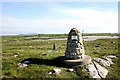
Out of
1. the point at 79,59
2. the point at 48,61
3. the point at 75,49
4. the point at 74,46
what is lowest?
the point at 48,61

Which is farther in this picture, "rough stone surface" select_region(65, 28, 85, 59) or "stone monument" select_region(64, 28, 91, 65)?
"rough stone surface" select_region(65, 28, 85, 59)

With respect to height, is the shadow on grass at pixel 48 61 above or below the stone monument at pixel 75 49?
below

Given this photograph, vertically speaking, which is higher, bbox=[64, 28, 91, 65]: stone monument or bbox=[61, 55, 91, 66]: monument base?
bbox=[64, 28, 91, 65]: stone monument

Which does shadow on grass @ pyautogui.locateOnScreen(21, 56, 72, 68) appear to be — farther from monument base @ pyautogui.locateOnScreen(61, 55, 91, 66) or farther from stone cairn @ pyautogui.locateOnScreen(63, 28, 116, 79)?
stone cairn @ pyautogui.locateOnScreen(63, 28, 116, 79)

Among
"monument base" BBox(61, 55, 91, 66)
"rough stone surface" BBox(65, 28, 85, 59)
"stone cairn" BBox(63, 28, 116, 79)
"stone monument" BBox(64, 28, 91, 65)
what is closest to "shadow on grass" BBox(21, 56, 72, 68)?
"monument base" BBox(61, 55, 91, 66)

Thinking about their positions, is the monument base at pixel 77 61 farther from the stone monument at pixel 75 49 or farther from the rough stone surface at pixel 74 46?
the rough stone surface at pixel 74 46

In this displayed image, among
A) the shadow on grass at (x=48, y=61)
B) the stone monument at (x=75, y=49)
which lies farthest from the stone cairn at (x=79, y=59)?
the shadow on grass at (x=48, y=61)

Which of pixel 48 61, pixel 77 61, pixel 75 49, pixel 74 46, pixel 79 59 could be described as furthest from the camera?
pixel 48 61

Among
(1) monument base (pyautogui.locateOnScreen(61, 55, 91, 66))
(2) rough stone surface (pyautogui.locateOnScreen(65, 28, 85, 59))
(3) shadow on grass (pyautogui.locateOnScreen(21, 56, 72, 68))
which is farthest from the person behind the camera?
(2) rough stone surface (pyautogui.locateOnScreen(65, 28, 85, 59))

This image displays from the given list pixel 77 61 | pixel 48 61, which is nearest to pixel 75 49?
pixel 77 61

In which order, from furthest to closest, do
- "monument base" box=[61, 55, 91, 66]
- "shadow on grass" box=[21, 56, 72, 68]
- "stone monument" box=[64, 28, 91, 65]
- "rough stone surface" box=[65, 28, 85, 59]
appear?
"rough stone surface" box=[65, 28, 85, 59] < "stone monument" box=[64, 28, 91, 65] < "shadow on grass" box=[21, 56, 72, 68] < "monument base" box=[61, 55, 91, 66]

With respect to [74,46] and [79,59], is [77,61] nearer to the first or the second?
[79,59]

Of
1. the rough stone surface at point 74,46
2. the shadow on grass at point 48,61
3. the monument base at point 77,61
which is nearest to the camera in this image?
the monument base at point 77,61

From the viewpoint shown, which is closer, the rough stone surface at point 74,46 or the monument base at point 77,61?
the monument base at point 77,61
